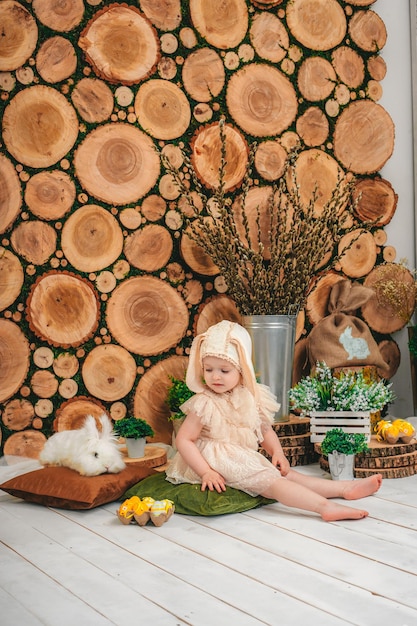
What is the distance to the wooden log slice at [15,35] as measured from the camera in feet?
9.37

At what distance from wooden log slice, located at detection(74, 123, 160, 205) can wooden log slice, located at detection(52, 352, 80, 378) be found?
2.36 ft

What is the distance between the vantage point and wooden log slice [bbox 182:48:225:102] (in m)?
3.21

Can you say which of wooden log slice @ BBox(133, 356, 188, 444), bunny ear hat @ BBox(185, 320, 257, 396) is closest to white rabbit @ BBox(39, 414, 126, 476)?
bunny ear hat @ BBox(185, 320, 257, 396)

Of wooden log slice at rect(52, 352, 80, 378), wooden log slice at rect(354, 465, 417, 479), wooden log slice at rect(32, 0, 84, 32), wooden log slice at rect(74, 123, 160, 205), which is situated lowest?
wooden log slice at rect(354, 465, 417, 479)

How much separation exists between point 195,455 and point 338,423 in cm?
66

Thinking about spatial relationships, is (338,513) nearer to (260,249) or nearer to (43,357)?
(260,249)

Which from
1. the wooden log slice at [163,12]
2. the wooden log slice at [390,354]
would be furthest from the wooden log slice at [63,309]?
the wooden log slice at [390,354]

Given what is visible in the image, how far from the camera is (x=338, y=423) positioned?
264 centimetres

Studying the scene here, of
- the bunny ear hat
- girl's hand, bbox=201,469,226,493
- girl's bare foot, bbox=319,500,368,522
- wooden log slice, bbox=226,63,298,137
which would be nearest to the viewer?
girl's bare foot, bbox=319,500,368,522

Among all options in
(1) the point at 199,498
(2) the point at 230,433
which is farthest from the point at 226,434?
(1) the point at 199,498

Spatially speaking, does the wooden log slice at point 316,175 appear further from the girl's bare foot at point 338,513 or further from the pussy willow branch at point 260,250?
the girl's bare foot at point 338,513

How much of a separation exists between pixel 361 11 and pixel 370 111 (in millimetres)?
546

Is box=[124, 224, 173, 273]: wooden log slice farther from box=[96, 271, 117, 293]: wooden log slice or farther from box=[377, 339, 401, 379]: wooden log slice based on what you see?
box=[377, 339, 401, 379]: wooden log slice

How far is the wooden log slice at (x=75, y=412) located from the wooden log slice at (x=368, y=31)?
2.37 metres
